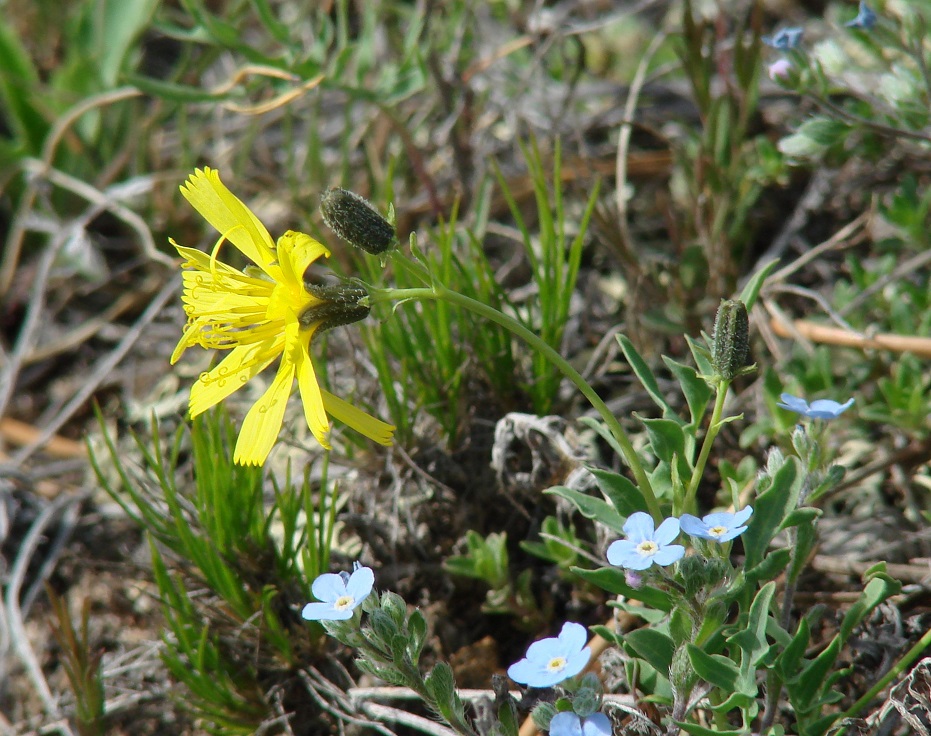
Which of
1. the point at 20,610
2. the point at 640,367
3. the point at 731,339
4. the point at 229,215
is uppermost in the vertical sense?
the point at 229,215

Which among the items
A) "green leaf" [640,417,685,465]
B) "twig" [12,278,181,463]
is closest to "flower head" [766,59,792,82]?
"green leaf" [640,417,685,465]

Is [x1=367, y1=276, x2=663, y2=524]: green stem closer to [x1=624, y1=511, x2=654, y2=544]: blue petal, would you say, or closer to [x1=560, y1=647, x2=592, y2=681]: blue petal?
[x1=624, y1=511, x2=654, y2=544]: blue petal

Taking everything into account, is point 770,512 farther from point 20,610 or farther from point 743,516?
point 20,610

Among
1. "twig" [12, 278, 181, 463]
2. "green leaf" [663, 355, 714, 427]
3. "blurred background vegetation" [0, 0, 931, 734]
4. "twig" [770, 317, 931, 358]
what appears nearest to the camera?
"green leaf" [663, 355, 714, 427]

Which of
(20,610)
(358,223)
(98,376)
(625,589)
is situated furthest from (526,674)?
(98,376)

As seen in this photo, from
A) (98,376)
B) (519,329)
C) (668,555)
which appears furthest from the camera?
(98,376)

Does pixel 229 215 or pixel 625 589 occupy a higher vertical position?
pixel 229 215
